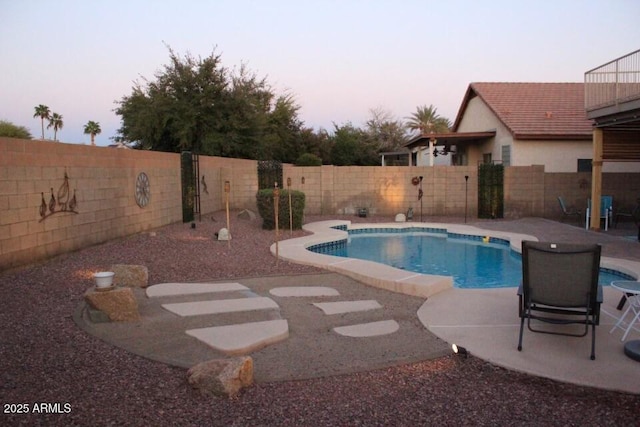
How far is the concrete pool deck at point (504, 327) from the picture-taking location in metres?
4.81

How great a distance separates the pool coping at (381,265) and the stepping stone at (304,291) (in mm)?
864

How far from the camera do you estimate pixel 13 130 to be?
102 feet

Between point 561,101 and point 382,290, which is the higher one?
point 561,101

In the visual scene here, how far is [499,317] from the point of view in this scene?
657 cm

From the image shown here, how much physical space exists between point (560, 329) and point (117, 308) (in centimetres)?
482

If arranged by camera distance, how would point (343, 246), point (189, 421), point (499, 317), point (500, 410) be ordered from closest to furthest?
1. point (189, 421)
2. point (500, 410)
3. point (499, 317)
4. point (343, 246)

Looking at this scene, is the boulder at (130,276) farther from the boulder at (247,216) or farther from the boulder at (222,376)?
the boulder at (247,216)

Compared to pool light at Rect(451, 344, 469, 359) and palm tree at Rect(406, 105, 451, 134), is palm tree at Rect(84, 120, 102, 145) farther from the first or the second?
pool light at Rect(451, 344, 469, 359)

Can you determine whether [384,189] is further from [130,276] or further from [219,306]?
[219,306]

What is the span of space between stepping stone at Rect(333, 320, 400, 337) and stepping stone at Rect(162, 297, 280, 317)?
3.82 ft

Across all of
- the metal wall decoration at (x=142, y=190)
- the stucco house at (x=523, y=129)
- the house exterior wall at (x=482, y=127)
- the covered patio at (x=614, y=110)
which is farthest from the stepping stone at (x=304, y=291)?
the house exterior wall at (x=482, y=127)

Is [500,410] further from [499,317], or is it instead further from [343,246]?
[343,246]

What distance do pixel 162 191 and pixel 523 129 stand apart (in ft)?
45.8

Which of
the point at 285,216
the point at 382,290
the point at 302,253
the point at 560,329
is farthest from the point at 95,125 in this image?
the point at 560,329
